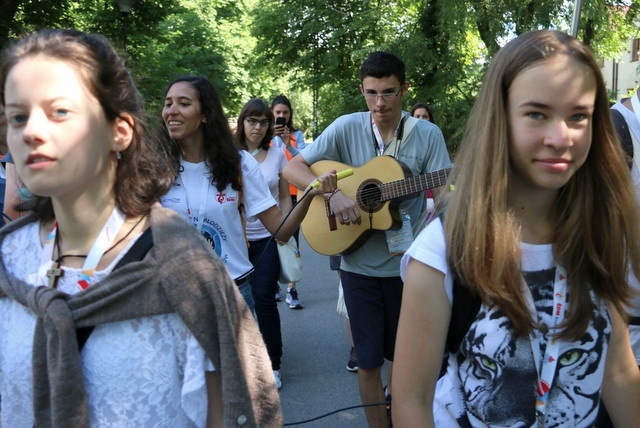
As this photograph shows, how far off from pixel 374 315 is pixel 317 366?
215 cm

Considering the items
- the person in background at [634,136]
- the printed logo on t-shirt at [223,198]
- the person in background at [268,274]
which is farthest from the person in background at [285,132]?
the person in background at [634,136]

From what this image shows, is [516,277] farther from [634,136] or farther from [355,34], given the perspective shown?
[355,34]

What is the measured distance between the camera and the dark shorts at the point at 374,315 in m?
3.83

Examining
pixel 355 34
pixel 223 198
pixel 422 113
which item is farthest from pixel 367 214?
pixel 355 34

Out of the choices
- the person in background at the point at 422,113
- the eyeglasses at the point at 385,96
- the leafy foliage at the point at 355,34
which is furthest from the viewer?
the leafy foliage at the point at 355,34

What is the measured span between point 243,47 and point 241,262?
27143 mm

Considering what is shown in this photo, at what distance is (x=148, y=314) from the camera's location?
1.60 m

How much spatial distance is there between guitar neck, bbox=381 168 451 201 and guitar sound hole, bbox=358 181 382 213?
0.16 feet

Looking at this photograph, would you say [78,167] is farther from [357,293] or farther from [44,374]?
[357,293]

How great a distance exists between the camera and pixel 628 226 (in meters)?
1.90

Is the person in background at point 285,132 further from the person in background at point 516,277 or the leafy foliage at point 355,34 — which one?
the person in background at point 516,277

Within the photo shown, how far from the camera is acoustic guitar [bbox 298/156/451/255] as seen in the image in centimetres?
400

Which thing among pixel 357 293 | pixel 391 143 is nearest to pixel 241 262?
pixel 357 293

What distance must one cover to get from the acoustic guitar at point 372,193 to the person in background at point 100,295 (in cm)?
235
